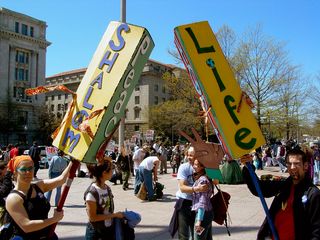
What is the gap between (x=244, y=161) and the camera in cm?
338

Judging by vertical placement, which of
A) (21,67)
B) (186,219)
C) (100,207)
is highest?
(21,67)

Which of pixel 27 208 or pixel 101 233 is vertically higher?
pixel 27 208

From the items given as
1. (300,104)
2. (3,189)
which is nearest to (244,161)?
(3,189)

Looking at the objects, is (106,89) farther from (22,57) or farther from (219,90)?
(22,57)

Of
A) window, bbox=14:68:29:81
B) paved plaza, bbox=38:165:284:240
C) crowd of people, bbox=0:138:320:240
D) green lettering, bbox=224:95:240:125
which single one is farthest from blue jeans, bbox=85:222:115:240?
window, bbox=14:68:29:81

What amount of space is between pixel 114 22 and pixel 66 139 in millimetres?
1113

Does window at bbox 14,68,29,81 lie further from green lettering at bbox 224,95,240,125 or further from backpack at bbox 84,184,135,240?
green lettering at bbox 224,95,240,125

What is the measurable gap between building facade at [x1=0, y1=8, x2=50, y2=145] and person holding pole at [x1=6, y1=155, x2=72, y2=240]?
59.0m

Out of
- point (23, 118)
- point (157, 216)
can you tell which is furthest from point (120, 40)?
point (23, 118)

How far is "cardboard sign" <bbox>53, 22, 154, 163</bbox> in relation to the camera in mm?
3002

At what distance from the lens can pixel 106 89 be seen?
3.04 meters

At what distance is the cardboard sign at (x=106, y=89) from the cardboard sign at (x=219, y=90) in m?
0.44

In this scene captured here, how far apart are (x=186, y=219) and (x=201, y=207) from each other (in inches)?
16.6

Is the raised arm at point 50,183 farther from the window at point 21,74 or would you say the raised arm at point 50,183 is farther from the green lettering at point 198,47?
the window at point 21,74
